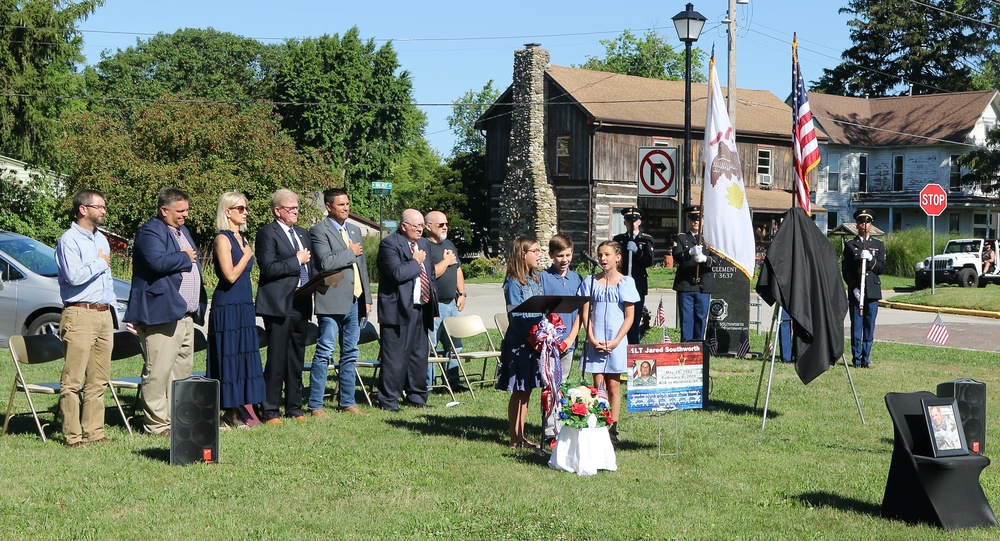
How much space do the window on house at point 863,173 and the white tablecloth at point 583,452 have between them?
53.9 meters

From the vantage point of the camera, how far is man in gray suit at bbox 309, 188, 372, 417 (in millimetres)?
10000

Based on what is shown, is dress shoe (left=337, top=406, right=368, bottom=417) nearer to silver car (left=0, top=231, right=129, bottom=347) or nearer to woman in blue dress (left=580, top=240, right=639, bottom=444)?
woman in blue dress (left=580, top=240, right=639, bottom=444)

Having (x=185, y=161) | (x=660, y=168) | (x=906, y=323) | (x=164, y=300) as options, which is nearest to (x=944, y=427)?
(x=164, y=300)

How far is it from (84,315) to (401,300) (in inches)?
119

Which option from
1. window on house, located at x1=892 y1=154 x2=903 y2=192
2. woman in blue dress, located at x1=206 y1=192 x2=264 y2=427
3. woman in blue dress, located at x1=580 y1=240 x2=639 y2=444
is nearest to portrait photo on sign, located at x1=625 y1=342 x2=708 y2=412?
woman in blue dress, located at x1=580 y1=240 x2=639 y2=444

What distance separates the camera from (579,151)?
46719 millimetres

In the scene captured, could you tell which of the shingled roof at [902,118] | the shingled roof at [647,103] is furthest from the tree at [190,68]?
the shingled roof at [902,118]

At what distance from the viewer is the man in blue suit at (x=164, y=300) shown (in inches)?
343

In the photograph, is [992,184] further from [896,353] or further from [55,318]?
[55,318]

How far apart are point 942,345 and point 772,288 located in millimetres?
9368

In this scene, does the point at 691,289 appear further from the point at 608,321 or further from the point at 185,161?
the point at 185,161

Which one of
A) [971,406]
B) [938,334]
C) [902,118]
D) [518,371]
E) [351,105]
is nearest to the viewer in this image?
[971,406]

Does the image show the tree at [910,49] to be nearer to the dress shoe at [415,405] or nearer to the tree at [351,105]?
the tree at [351,105]

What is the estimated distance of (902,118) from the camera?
194 feet
